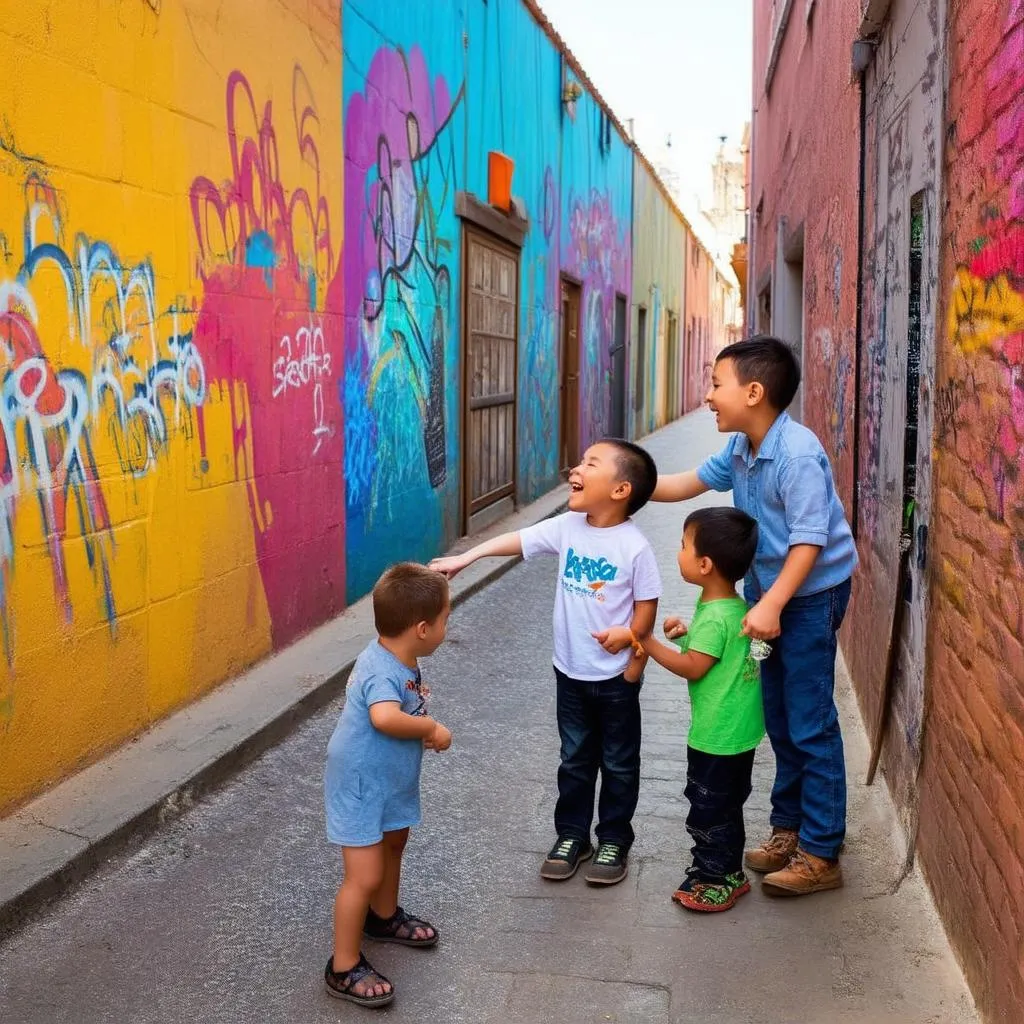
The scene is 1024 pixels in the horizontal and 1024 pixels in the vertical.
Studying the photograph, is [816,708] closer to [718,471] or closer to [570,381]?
[718,471]

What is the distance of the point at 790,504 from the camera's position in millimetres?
3336

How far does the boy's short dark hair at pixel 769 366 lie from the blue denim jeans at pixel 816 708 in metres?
0.57

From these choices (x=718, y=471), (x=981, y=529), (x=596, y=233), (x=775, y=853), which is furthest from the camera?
(x=596, y=233)

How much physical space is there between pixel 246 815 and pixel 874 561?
97.8 inches

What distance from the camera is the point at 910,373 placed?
156 inches

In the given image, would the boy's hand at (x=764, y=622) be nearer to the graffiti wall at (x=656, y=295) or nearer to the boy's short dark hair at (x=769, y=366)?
the boy's short dark hair at (x=769, y=366)

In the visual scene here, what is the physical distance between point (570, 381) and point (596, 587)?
11.6 m

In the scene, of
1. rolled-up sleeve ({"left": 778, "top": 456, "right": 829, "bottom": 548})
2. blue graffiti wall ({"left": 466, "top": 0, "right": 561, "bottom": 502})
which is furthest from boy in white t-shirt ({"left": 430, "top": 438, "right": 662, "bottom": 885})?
blue graffiti wall ({"left": 466, "top": 0, "right": 561, "bottom": 502})

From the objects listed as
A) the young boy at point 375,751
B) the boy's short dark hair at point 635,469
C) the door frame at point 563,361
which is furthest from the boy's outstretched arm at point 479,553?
the door frame at point 563,361

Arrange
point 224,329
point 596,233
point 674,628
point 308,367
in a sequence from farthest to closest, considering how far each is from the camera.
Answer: point 596,233, point 308,367, point 224,329, point 674,628

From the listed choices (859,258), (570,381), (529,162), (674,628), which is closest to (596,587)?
(674,628)

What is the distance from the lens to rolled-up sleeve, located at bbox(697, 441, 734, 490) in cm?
377

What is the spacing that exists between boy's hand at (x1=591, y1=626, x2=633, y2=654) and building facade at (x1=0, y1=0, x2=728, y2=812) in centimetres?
185

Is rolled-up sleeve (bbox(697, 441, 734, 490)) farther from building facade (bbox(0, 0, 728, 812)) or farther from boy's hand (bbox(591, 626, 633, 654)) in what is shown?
building facade (bbox(0, 0, 728, 812))
